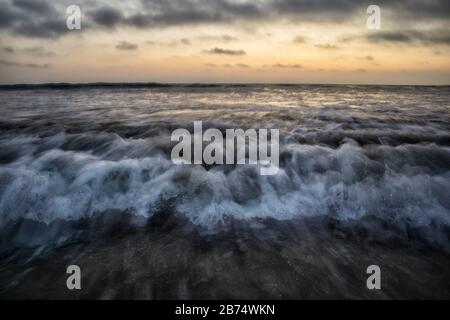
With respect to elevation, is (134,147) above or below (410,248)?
above

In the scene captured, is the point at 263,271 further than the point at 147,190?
No

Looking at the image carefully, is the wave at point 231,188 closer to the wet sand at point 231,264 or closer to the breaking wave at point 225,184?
the breaking wave at point 225,184

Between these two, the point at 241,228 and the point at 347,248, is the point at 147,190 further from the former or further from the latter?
the point at 347,248

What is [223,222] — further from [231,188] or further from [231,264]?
[231,264]

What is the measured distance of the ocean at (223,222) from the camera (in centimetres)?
268

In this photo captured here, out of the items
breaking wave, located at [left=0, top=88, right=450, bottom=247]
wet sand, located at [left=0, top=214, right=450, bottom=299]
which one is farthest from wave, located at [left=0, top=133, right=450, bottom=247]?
wet sand, located at [left=0, top=214, right=450, bottom=299]

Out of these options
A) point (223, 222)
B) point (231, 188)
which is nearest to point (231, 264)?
point (223, 222)

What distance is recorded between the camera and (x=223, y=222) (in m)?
3.73

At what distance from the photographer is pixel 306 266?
114 inches

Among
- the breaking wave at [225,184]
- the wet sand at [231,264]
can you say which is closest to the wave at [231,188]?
the breaking wave at [225,184]

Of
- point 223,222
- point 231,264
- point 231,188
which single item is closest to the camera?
point 231,264
